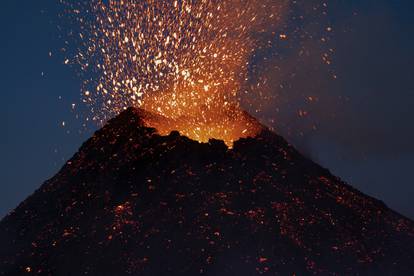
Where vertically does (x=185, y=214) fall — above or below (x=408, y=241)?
below

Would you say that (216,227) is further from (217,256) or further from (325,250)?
(325,250)

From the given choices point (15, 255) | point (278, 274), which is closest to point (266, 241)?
point (278, 274)

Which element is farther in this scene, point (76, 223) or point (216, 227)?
point (76, 223)

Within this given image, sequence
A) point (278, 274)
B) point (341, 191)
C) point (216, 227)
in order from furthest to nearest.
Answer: point (341, 191), point (216, 227), point (278, 274)

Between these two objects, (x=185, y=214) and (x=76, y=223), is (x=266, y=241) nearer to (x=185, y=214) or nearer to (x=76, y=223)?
(x=185, y=214)

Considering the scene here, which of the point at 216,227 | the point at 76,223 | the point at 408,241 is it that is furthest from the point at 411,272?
the point at 76,223

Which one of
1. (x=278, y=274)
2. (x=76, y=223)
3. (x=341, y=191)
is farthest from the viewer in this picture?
(x=341, y=191)

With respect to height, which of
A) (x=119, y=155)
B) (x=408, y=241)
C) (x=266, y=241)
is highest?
(x=119, y=155)
